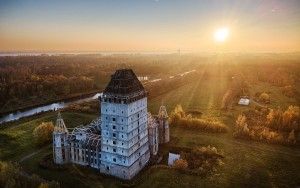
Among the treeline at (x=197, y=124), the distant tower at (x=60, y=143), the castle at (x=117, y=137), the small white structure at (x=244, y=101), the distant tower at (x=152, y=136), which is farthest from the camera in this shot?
the small white structure at (x=244, y=101)

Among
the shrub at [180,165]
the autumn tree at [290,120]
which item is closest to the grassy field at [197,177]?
the shrub at [180,165]

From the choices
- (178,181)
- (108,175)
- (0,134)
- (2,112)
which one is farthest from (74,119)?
(178,181)

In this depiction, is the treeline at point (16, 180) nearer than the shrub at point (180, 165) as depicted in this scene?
Yes

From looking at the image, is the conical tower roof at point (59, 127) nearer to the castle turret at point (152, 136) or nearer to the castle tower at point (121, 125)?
the castle tower at point (121, 125)

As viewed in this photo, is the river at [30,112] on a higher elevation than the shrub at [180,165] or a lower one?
lower

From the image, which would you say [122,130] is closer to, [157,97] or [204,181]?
[204,181]

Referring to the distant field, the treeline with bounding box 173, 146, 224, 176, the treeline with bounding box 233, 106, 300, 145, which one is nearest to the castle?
the treeline with bounding box 173, 146, 224, 176

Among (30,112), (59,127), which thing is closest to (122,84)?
(59,127)
